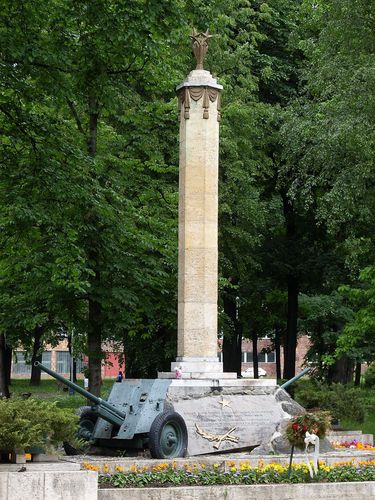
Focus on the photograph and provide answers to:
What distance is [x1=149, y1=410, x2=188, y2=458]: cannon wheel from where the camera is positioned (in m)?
14.9

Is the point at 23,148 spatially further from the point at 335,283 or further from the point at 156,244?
the point at 335,283

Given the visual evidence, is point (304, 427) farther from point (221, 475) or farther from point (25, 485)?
point (25, 485)

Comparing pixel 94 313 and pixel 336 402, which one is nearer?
pixel 336 402

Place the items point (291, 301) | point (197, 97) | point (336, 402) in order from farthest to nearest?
1. point (291, 301)
2. point (336, 402)
3. point (197, 97)

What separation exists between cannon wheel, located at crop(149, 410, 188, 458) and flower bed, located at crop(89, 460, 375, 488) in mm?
867

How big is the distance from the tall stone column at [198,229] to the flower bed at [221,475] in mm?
2987

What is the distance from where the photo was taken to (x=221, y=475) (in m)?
13.2

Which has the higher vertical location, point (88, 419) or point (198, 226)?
point (198, 226)

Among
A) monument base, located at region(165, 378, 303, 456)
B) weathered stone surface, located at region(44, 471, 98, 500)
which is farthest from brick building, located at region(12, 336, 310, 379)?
weathered stone surface, located at region(44, 471, 98, 500)

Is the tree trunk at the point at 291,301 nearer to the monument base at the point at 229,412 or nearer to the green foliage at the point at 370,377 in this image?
the green foliage at the point at 370,377

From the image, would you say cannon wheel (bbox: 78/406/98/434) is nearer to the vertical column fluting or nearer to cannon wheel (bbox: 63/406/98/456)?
cannon wheel (bbox: 63/406/98/456)

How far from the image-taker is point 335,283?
35281 mm

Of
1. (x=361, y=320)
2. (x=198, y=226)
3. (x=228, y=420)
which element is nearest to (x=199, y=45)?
(x=198, y=226)

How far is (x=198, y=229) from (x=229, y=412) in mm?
3046
